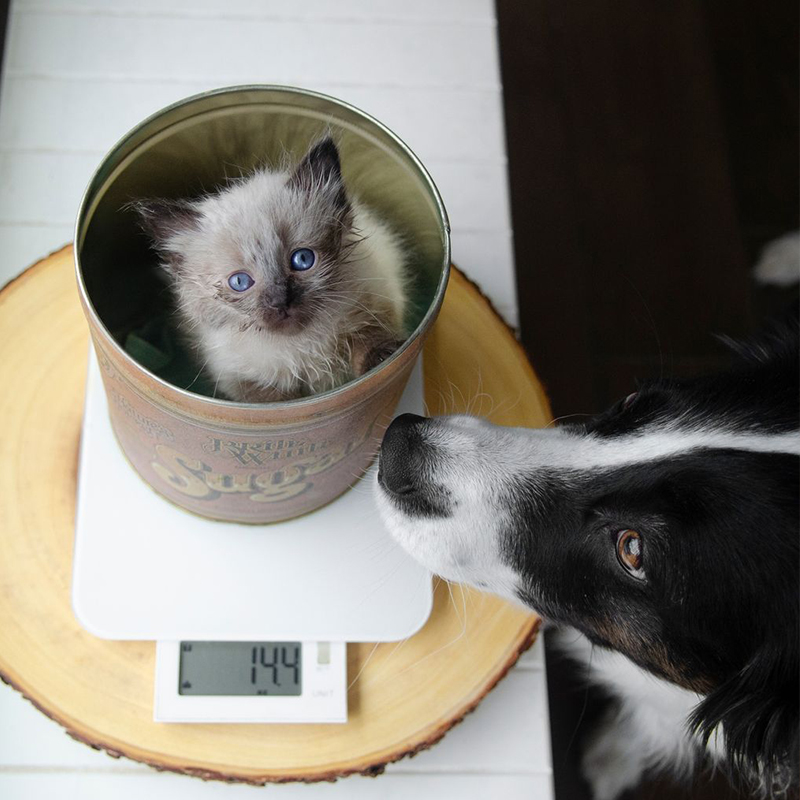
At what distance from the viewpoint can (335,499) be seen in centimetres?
80

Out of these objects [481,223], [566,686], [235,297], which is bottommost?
[566,686]

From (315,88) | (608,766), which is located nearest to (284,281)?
(315,88)

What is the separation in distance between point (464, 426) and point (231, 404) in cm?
26

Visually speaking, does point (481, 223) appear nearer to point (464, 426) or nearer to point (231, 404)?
point (464, 426)

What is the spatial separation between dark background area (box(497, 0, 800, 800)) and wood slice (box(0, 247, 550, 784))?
557 millimetres

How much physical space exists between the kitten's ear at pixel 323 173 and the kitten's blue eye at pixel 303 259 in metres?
0.04

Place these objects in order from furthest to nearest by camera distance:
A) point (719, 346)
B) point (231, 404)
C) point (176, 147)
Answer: point (719, 346) < point (176, 147) < point (231, 404)

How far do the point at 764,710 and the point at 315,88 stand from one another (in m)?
0.81

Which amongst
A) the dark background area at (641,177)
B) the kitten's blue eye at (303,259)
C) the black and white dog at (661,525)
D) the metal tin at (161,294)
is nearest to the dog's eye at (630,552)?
the black and white dog at (661,525)

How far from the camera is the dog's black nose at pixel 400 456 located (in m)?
0.70

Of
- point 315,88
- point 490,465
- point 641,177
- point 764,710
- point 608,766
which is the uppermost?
point 315,88

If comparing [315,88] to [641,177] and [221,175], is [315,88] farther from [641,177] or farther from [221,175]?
[641,177]

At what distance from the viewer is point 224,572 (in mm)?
779

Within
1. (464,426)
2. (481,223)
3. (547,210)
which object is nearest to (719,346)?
(547,210)
